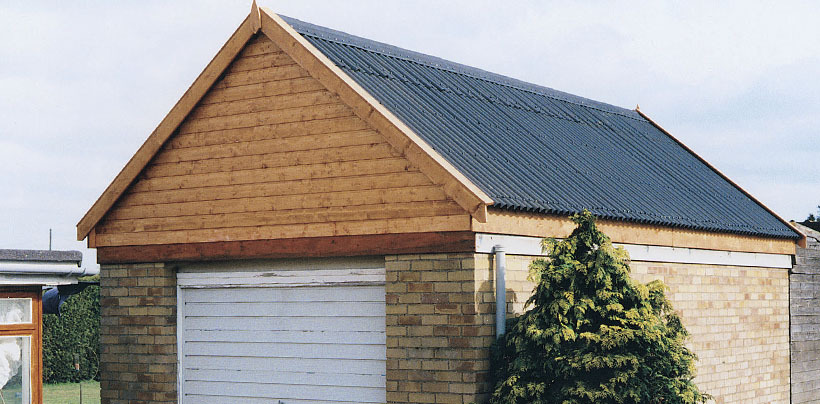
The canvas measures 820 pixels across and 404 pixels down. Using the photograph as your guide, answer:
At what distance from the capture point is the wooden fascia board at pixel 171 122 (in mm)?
13438

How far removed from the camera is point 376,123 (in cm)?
1205

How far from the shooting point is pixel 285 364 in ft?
43.4

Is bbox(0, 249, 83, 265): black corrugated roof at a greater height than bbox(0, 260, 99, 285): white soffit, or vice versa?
bbox(0, 249, 83, 265): black corrugated roof

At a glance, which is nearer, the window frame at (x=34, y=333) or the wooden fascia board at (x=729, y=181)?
the window frame at (x=34, y=333)

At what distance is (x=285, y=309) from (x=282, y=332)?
0.94ft

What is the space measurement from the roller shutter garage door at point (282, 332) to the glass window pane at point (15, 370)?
2.41 m

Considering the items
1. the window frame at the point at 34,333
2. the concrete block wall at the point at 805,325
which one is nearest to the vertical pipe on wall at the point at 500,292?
the window frame at the point at 34,333

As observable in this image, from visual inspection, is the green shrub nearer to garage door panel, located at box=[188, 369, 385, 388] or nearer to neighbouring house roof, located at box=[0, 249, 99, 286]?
neighbouring house roof, located at box=[0, 249, 99, 286]

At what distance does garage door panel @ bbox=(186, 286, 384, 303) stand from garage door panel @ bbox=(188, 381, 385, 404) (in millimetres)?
1045

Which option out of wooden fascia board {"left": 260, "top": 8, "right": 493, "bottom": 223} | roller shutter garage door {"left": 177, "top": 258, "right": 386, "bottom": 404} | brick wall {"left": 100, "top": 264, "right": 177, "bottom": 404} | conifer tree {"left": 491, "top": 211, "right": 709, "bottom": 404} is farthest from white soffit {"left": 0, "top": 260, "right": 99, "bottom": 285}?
conifer tree {"left": 491, "top": 211, "right": 709, "bottom": 404}

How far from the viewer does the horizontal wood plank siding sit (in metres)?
12.0

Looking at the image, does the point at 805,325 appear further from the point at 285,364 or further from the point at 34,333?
the point at 34,333

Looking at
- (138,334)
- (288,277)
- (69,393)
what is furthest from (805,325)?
(69,393)

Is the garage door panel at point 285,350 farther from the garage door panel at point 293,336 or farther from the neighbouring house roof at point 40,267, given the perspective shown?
the neighbouring house roof at point 40,267
